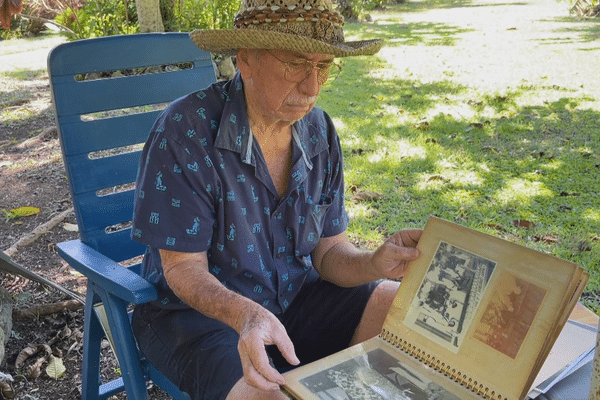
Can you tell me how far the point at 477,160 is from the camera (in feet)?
15.1

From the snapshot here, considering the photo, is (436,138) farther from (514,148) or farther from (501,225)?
(501,225)

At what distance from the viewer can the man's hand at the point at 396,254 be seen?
1.50 meters

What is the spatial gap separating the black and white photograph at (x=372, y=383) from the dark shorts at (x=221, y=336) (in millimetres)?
284

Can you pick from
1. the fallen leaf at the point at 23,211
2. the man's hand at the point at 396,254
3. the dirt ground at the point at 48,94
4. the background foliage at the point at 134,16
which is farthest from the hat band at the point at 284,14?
the background foliage at the point at 134,16

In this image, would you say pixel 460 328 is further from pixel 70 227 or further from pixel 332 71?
pixel 70 227

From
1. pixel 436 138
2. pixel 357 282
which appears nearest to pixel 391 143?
pixel 436 138

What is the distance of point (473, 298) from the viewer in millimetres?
1259

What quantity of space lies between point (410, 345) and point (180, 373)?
638mm

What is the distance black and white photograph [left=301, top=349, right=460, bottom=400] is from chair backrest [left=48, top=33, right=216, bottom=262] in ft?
3.71

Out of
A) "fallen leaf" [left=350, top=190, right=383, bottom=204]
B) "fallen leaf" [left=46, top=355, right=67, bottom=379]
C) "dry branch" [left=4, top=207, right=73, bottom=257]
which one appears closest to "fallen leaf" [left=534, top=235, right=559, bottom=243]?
"fallen leaf" [left=350, top=190, right=383, bottom=204]

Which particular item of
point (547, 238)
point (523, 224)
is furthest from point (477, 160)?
point (547, 238)

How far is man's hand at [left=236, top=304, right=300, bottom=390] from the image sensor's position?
47.5 inches

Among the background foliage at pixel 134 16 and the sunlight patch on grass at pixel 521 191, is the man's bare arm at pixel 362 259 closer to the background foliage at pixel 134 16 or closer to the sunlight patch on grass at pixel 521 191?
the sunlight patch on grass at pixel 521 191

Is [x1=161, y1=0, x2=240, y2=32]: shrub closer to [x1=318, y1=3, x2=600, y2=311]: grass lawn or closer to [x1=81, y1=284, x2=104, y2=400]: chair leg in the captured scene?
[x1=318, y1=3, x2=600, y2=311]: grass lawn
